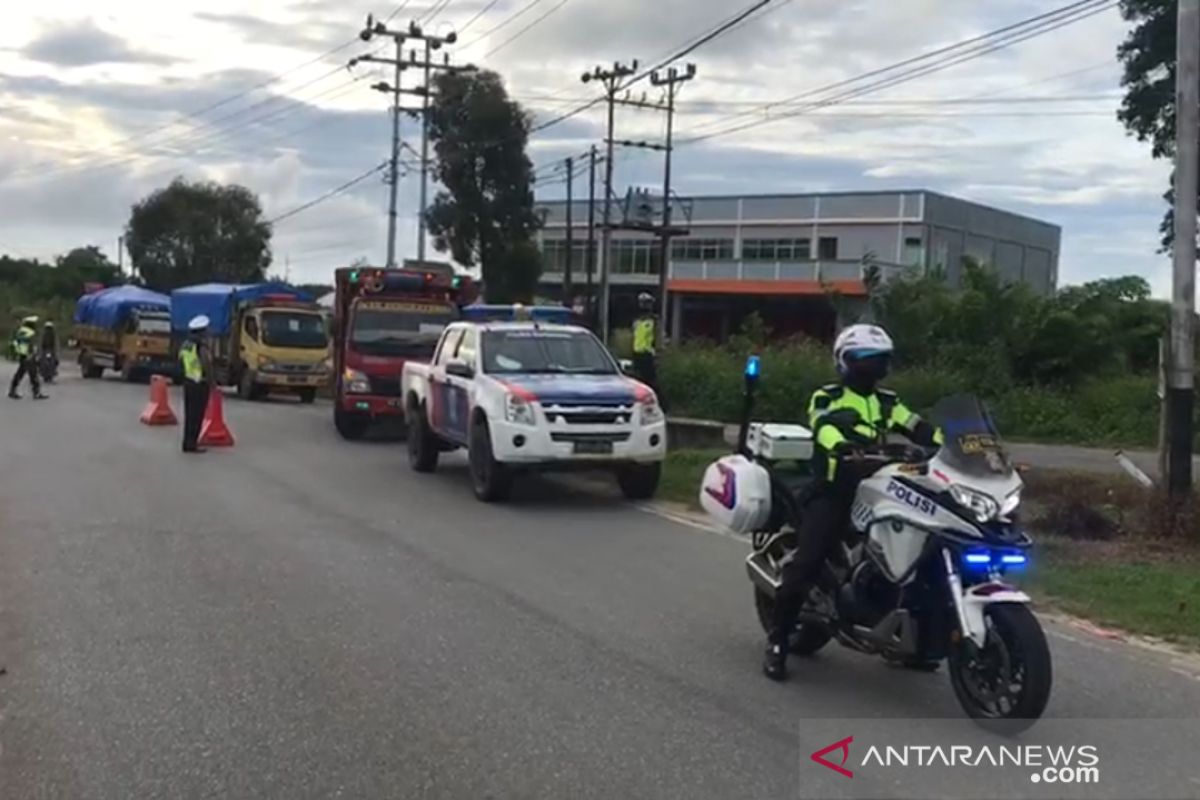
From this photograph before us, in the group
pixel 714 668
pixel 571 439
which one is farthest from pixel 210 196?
pixel 714 668

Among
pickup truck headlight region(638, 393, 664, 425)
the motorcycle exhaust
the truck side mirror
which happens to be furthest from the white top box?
the truck side mirror

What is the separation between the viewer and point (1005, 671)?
6.31m

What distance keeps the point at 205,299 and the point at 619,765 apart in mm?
32207

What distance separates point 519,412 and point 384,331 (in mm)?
9049

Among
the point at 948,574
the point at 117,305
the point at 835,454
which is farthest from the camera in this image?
the point at 117,305

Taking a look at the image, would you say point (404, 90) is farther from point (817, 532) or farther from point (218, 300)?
point (817, 532)

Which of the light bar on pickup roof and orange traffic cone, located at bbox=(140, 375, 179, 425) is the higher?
the light bar on pickup roof

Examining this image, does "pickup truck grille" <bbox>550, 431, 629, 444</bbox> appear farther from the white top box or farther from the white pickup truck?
the white top box

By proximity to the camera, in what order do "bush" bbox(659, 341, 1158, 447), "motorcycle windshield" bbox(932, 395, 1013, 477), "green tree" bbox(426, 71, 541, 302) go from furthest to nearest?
"green tree" bbox(426, 71, 541, 302), "bush" bbox(659, 341, 1158, 447), "motorcycle windshield" bbox(932, 395, 1013, 477)

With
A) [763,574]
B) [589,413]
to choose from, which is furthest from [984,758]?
[589,413]

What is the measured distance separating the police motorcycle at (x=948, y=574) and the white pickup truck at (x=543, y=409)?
6.88 m

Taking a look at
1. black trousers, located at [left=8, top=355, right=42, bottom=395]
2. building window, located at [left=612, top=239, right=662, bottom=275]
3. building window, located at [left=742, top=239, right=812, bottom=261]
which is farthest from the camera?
building window, located at [left=612, top=239, right=662, bottom=275]

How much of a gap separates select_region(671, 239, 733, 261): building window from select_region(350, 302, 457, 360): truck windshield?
55.0 m

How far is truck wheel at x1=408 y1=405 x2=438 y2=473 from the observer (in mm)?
17766
